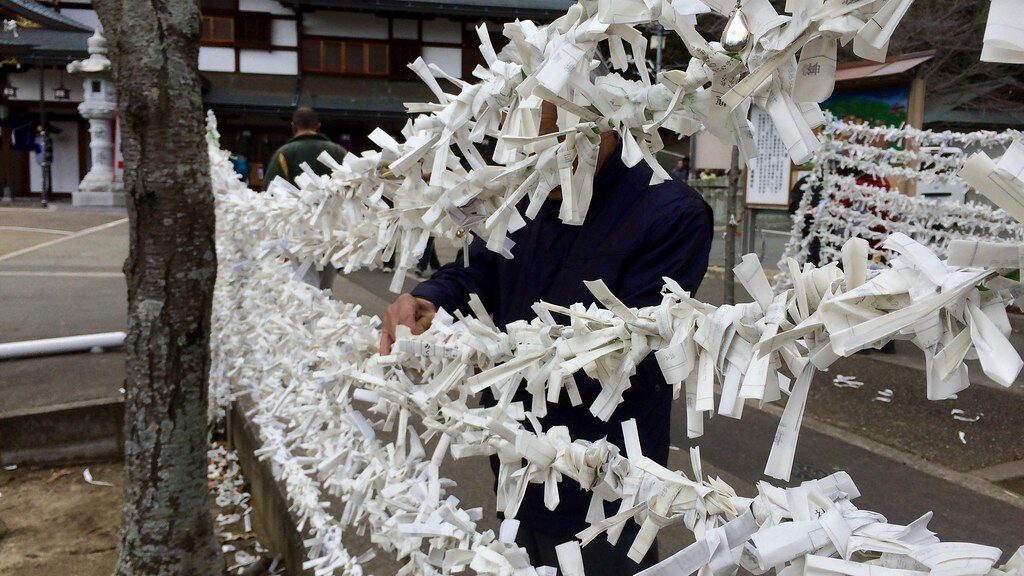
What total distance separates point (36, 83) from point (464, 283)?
25578 millimetres

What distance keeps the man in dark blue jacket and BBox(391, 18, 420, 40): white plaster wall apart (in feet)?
70.0

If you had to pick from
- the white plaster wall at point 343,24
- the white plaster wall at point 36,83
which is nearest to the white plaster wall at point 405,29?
the white plaster wall at point 343,24

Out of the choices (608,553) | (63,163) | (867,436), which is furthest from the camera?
(63,163)

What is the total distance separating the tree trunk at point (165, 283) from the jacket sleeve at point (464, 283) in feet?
2.76

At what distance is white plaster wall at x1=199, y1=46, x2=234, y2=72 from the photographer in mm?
21016

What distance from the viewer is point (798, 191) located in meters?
6.76

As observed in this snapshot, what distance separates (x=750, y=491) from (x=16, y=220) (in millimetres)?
17052

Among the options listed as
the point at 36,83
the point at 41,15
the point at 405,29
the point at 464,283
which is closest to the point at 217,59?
the point at 41,15

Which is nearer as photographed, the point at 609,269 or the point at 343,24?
the point at 609,269

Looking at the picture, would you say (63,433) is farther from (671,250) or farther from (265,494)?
(671,250)

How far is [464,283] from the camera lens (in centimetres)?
192

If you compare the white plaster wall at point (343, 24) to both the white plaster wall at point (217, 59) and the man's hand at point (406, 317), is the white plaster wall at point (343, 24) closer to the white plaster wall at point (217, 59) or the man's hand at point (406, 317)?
the white plaster wall at point (217, 59)

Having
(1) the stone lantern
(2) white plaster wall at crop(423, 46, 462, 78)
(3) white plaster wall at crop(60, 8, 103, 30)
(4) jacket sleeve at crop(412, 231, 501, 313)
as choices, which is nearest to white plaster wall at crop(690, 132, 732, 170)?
(4) jacket sleeve at crop(412, 231, 501, 313)

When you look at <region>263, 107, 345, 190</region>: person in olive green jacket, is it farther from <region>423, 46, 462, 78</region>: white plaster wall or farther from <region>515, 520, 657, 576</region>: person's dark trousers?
<region>423, 46, 462, 78</region>: white plaster wall
